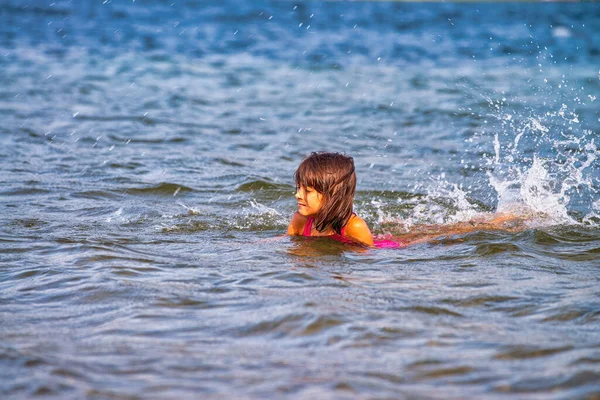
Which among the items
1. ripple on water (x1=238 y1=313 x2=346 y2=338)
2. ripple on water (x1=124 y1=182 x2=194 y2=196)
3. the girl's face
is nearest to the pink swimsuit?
the girl's face

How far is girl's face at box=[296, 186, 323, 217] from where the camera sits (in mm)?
6281

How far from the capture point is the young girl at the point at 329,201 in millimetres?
6277

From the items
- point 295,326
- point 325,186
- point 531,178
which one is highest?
point 325,186

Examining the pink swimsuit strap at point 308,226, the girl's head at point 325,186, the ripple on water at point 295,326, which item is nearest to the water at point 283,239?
the ripple on water at point 295,326

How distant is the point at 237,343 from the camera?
167 inches

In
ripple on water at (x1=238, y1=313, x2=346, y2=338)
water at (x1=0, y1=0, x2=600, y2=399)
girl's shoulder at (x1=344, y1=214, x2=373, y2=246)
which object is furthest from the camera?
girl's shoulder at (x1=344, y1=214, x2=373, y2=246)

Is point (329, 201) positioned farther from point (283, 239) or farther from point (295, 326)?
point (295, 326)

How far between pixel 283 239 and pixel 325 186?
659mm

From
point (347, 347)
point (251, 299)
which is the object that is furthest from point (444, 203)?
point (347, 347)

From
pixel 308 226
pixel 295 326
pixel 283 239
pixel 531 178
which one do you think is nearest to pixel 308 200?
pixel 308 226

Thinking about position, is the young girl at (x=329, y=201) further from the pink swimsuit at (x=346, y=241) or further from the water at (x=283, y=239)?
the water at (x=283, y=239)

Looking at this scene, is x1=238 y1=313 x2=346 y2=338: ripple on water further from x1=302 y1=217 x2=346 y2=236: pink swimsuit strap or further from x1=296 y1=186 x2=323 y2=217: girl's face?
x1=302 y1=217 x2=346 y2=236: pink swimsuit strap

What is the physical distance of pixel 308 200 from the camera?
6.31m

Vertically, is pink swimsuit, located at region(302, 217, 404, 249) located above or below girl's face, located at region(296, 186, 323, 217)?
below
